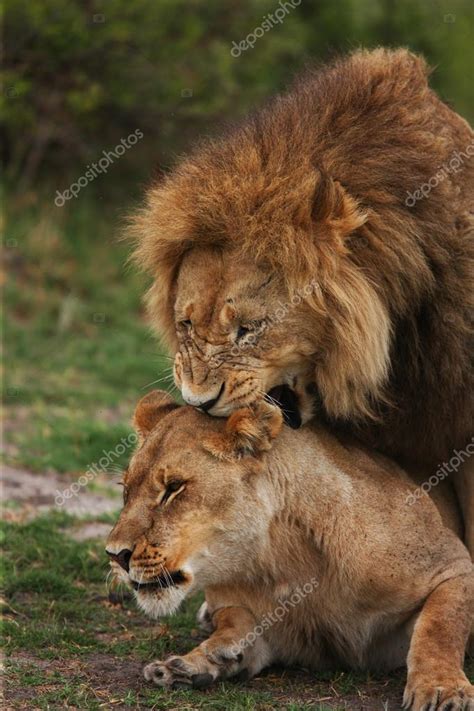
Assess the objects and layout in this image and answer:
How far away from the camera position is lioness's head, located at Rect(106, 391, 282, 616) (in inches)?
172

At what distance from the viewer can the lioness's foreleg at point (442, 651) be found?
423 centimetres

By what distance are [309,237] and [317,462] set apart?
86 centimetres

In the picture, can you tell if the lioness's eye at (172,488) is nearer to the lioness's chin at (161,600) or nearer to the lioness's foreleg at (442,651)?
the lioness's chin at (161,600)

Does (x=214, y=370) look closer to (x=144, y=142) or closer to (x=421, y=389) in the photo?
(x=421, y=389)

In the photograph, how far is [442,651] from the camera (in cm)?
445

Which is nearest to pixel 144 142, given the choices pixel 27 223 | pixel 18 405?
pixel 27 223

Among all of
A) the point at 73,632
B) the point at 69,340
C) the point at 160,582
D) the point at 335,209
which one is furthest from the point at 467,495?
the point at 69,340

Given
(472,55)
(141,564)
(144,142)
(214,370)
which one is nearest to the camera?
(141,564)

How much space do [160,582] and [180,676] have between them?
1.50 ft

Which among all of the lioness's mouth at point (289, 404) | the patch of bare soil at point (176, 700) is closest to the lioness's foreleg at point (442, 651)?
the patch of bare soil at point (176, 700)

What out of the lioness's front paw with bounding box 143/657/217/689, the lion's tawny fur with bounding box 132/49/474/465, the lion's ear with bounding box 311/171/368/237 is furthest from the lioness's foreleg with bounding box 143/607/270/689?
the lion's ear with bounding box 311/171/368/237

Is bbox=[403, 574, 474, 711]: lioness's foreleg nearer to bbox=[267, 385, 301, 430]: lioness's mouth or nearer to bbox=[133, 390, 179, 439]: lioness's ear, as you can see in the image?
bbox=[267, 385, 301, 430]: lioness's mouth

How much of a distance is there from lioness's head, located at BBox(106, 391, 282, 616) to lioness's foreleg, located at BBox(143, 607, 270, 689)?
0.30 metres

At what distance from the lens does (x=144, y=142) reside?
14.6 m
